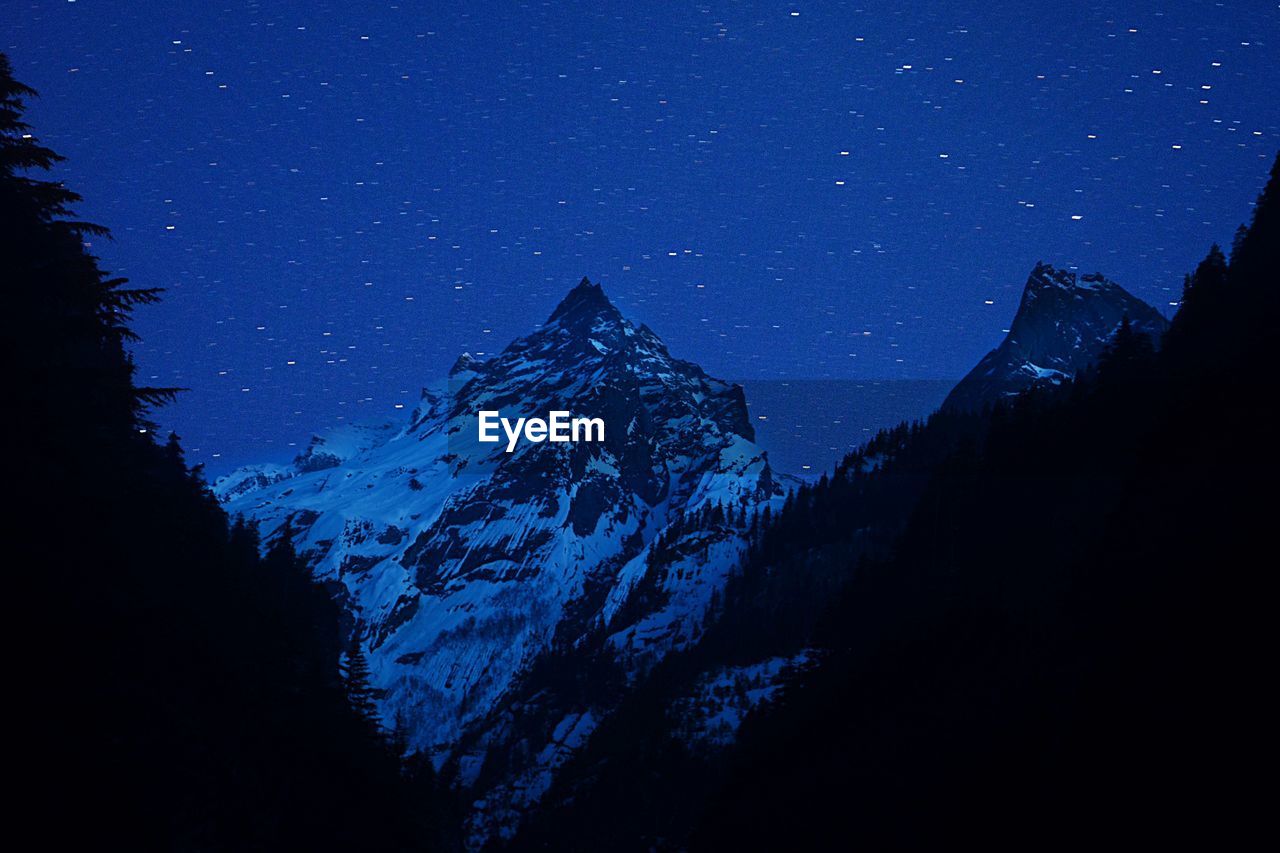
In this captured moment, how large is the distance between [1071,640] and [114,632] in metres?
36.4

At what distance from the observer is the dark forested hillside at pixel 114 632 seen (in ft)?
51.9

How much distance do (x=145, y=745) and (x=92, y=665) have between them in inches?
80.3

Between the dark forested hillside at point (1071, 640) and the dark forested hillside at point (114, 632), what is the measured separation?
22.2 meters

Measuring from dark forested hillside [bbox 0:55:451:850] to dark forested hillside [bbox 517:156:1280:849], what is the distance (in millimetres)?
22172

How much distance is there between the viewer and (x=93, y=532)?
20.1 m

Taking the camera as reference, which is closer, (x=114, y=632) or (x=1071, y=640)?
(x=114, y=632)

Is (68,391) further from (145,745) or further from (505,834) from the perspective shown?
(505,834)

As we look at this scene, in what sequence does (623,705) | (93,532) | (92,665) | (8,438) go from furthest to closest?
1. (623,705)
2. (93,532)
3. (8,438)
4. (92,665)

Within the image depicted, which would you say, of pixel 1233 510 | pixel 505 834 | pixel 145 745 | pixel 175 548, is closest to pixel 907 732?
pixel 1233 510

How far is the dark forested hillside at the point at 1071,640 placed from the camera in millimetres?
27297

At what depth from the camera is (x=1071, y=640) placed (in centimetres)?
4081

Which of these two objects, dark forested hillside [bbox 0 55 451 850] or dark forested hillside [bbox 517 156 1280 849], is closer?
dark forested hillside [bbox 0 55 451 850]

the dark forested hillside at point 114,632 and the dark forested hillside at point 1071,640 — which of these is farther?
the dark forested hillside at point 1071,640

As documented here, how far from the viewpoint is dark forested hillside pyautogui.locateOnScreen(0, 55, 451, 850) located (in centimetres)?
1583
